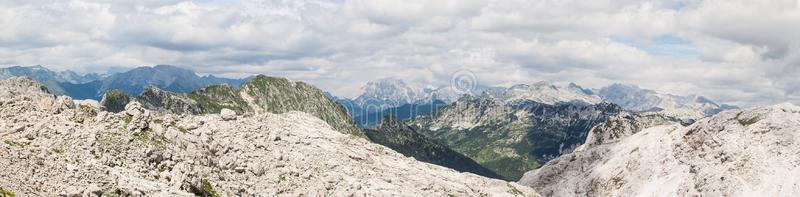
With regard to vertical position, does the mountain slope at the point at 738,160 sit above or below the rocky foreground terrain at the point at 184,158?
below

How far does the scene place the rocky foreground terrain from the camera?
51844 mm

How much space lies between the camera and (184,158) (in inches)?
2697

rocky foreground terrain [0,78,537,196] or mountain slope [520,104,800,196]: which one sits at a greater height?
rocky foreground terrain [0,78,537,196]

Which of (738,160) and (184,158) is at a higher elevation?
(184,158)

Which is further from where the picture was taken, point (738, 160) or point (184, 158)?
point (738, 160)

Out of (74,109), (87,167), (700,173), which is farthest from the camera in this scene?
(700,173)

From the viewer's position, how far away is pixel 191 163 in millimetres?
67688

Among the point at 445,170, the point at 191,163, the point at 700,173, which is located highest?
the point at 191,163

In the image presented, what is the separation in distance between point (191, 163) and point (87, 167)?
1491 cm

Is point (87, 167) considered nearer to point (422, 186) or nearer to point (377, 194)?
point (377, 194)

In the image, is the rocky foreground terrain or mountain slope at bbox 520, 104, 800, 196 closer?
the rocky foreground terrain

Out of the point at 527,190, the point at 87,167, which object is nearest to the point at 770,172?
the point at 527,190

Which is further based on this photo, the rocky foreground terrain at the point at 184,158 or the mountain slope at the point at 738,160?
the mountain slope at the point at 738,160

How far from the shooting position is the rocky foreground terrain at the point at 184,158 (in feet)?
170
